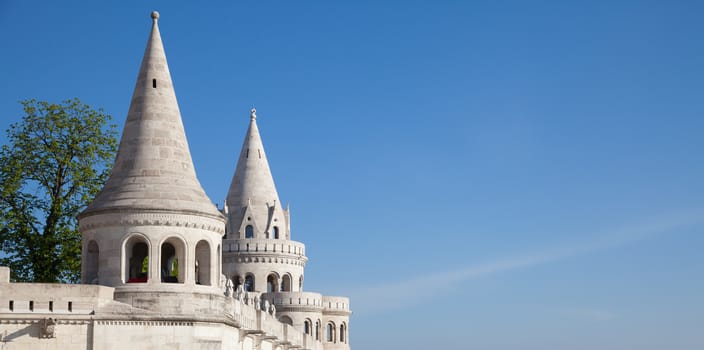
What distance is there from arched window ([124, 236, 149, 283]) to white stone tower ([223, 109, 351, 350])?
24.0 metres

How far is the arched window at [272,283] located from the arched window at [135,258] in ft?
83.8

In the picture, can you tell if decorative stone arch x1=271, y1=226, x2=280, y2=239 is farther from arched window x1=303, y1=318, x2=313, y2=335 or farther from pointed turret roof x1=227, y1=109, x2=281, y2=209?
arched window x1=303, y1=318, x2=313, y2=335

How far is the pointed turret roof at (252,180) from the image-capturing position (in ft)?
196

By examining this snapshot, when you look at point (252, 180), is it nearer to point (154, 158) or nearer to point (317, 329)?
point (317, 329)

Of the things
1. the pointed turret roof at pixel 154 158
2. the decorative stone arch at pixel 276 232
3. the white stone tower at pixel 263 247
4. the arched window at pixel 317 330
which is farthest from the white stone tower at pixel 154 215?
the arched window at pixel 317 330

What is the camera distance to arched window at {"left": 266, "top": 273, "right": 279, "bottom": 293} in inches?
2325

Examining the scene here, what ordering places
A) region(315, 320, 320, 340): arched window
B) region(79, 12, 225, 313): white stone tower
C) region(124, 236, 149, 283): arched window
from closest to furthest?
1. region(79, 12, 225, 313): white stone tower
2. region(124, 236, 149, 283): arched window
3. region(315, 320, 320, 340): arched window

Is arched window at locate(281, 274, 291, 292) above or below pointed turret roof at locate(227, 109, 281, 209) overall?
below

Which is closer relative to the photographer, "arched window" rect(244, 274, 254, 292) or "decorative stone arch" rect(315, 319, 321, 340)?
"arched window" rect(244, 274, 254, 292)

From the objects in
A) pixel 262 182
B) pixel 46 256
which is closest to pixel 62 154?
pixel 46 256

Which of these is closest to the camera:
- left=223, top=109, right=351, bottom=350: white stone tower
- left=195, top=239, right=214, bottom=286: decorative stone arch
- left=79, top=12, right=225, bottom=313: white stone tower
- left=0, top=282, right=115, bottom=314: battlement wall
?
left=0, top=282, right=115, bottom=314: battlement wall

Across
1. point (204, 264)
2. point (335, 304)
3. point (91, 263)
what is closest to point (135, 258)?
point (91, 263)

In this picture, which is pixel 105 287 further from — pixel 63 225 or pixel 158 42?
pixel 63 225

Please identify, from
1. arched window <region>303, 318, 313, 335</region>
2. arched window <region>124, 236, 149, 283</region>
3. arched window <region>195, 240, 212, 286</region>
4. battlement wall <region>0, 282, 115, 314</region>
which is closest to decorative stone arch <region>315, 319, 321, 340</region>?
arched window <region>303, 318, 313, 335</region>
